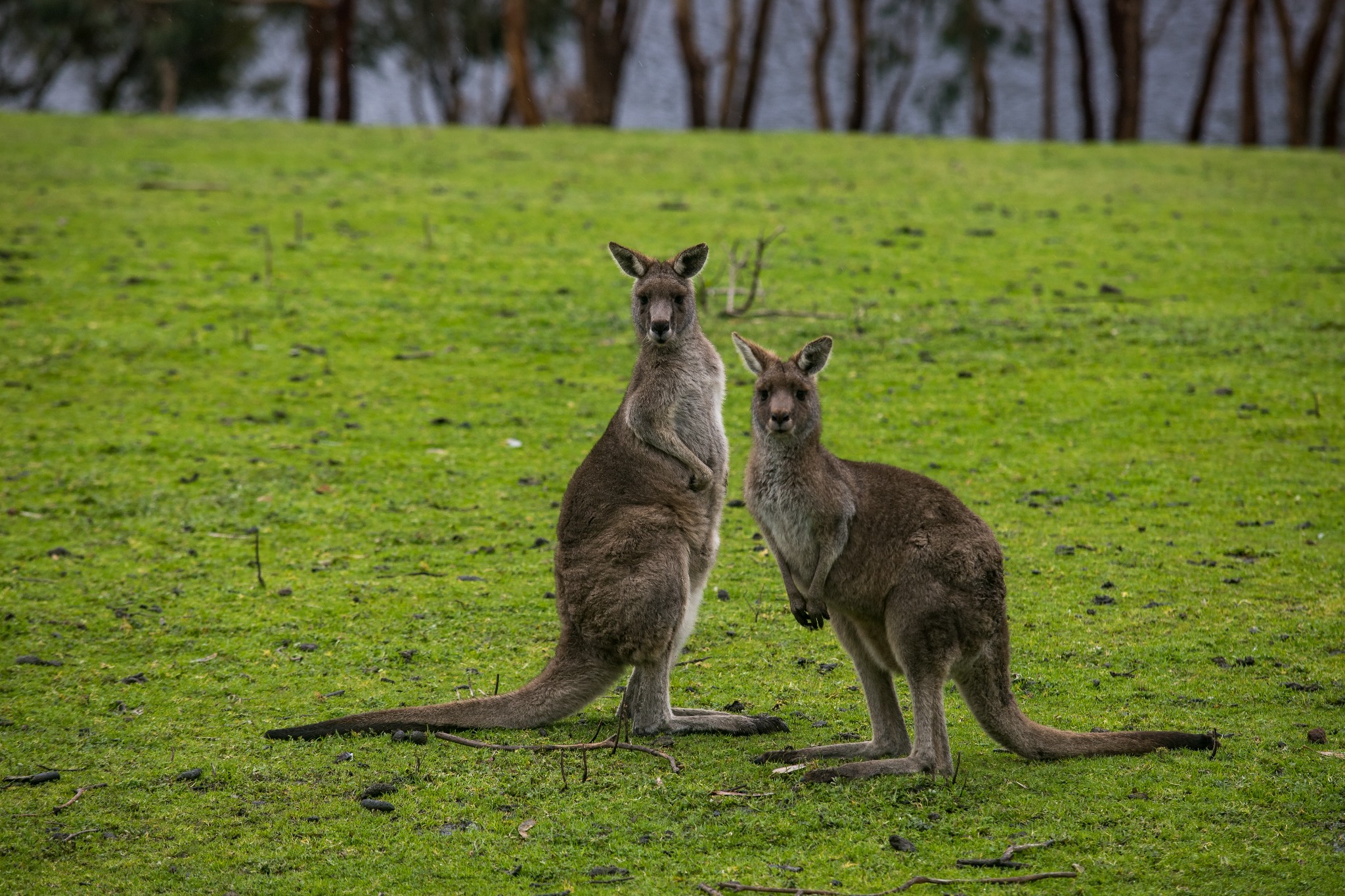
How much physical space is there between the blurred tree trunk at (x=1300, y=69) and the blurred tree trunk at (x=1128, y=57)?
2635 millimetres

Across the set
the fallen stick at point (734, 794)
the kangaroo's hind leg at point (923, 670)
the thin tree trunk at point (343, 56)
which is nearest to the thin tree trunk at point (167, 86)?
the thin tree trunk at point (343, 56)

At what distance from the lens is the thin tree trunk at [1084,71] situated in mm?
23172

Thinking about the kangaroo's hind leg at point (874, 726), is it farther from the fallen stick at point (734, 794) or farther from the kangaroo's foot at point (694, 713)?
the kangaroo's foot at point (694, 713)

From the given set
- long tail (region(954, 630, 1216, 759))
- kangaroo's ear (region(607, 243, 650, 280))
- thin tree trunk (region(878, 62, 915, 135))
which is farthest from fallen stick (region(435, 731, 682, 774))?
thin tree trunk (region(878, 62, 915, 135))

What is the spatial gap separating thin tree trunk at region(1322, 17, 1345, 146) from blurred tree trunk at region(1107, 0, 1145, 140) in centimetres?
334

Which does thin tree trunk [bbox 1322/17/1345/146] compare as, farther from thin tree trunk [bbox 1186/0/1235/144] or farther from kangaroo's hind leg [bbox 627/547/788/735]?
Result: kangaroo's hind leg [bbox 627/547/788/735]

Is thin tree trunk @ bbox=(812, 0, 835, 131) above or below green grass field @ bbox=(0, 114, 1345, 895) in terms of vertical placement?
above

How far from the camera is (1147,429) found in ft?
28.5

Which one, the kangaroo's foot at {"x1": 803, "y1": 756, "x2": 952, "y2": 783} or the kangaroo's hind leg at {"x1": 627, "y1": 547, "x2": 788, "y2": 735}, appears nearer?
the kangaroo's foot at {"x1": 803, "y1": 756, "x2": 952, "y2": 783}

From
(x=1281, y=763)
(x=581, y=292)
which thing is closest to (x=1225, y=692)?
(x=1281, y=763)

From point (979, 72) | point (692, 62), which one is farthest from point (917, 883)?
point (979, 72)

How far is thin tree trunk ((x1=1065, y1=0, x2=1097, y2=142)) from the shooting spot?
23.2 m

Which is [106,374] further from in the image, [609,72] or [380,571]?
[609,72]

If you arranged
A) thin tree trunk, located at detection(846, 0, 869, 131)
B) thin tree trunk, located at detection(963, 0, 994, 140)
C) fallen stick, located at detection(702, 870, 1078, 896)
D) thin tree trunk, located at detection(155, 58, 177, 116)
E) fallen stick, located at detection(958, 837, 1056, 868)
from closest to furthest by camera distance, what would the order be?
fallen stick, located at detection(702, 870, 1078, 896) < fallen stick, located at detection(958, 837, 1056, 868) < thin tree trunk, located at detection(846, 0, 869, 131) < thin tree trunk, located at detection(155, 58, 177, 116) < thin tree trunk, located at detection(963, 0, 994, 140)
